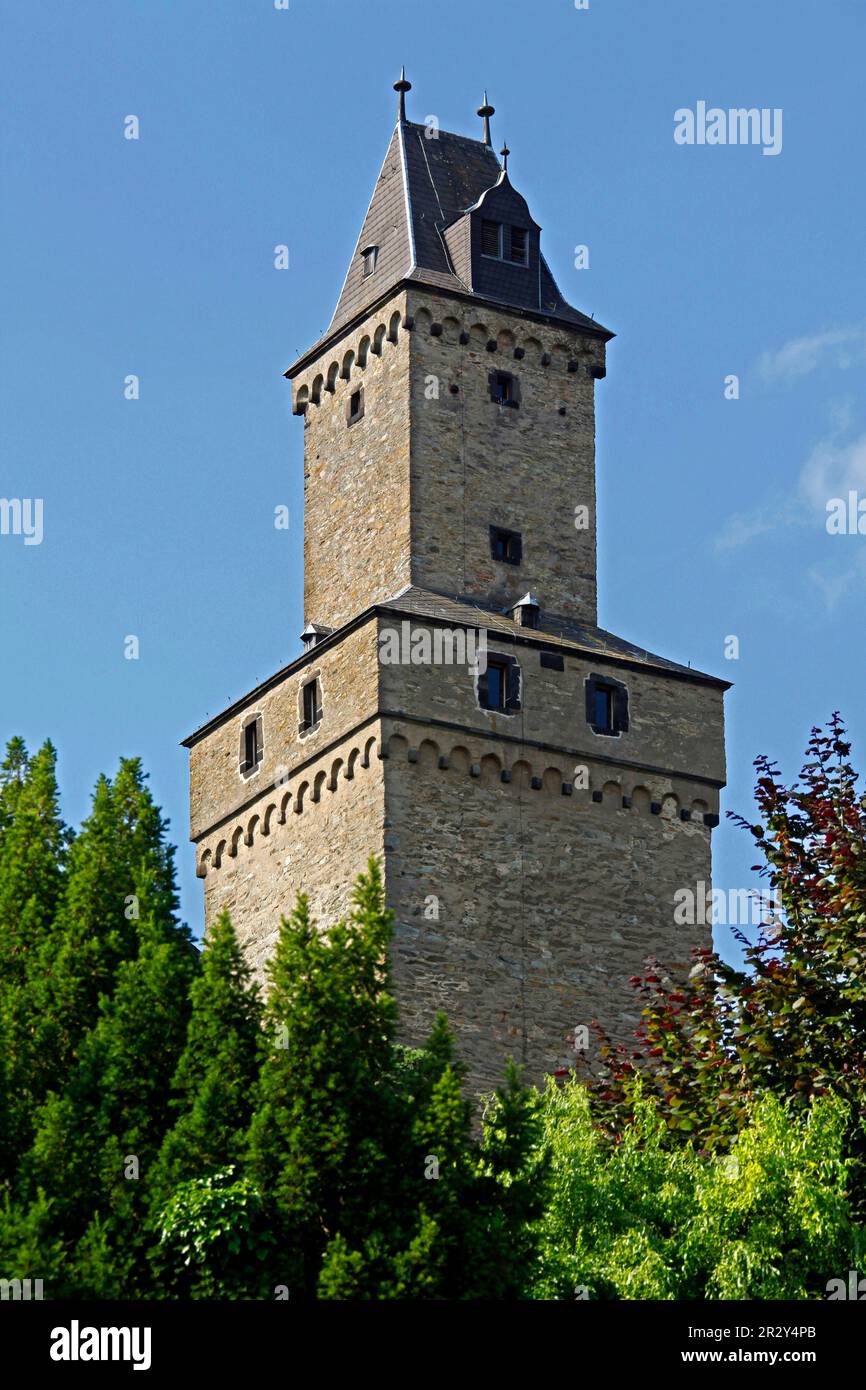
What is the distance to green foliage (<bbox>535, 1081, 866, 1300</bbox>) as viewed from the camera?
32.5 metres

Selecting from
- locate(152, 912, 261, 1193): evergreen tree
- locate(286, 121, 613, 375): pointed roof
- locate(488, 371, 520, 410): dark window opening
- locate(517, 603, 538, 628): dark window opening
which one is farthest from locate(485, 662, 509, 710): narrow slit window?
locate(152, 912, 261, 1193): evergreen tree

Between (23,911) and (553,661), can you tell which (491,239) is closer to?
(553,661)

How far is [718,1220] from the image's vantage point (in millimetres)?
33125

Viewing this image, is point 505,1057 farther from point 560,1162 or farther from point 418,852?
point 560,1162

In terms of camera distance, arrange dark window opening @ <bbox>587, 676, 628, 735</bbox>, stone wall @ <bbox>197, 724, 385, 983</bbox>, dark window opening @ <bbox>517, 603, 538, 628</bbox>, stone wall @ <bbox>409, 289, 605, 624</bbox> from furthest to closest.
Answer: stone wall @ <bbox>409, 289, 605, 624</bbox> < dark window opening @ <bbox>517, 603, 538, 628</bbox> < dark window opening @ <bbox>587, 676, 628, 735</bbox> < stone wall @ <bbox>197, 724, 385, 983</bbox>

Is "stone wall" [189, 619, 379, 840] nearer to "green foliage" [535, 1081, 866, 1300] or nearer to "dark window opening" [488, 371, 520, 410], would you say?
"dark window opening" [488, 371, 520, 410]

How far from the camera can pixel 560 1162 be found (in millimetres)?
33906

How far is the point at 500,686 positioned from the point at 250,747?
4529 mm

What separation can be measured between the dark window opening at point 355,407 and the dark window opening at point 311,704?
16.6 feet

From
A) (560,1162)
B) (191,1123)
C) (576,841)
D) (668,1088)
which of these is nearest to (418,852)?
(576,841)

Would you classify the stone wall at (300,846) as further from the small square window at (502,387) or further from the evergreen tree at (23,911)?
the evergreen tree at (23,911)

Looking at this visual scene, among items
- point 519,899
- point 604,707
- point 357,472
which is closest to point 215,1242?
point 519,899

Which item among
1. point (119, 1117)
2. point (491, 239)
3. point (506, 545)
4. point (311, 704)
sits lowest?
point (119, 1117)

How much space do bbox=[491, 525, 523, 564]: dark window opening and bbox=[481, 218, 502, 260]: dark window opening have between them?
485 cm
